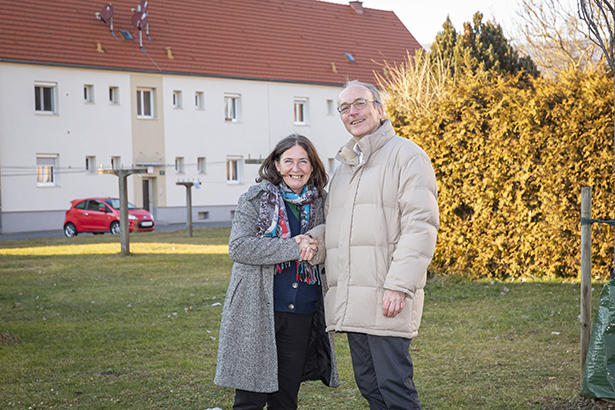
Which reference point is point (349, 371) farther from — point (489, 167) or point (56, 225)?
point (56, 225)

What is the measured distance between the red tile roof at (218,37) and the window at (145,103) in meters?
1.41

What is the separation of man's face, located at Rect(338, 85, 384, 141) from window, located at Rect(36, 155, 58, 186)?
104ft

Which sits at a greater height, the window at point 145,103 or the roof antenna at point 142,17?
the roof antenna at point 142,17

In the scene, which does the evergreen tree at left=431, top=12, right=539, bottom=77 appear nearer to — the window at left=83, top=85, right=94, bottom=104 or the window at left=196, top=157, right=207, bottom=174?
the window at left=196, top=157, right=207, bottom=174

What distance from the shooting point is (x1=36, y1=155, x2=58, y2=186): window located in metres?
33.0

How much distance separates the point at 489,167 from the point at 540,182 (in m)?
0.86

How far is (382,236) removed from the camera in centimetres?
367

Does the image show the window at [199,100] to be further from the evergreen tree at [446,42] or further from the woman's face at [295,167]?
the woman's face at [295,167]

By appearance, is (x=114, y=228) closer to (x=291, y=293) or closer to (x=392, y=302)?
(x=291, y=293)

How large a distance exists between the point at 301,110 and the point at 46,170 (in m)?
15.2

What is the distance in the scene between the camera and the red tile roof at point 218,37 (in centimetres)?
3378

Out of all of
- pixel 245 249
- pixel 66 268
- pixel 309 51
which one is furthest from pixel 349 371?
pixel 309 51

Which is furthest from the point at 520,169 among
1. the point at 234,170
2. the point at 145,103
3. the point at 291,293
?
the point at 234,170

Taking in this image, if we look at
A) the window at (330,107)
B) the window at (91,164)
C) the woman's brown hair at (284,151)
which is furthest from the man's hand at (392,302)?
the window at (330,107)
